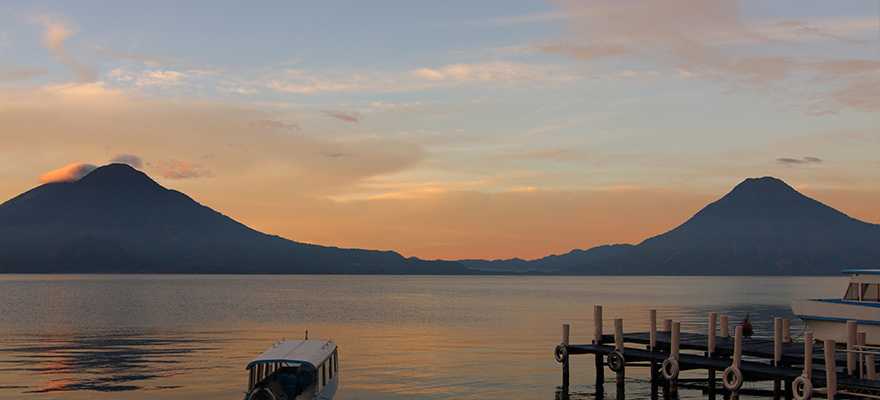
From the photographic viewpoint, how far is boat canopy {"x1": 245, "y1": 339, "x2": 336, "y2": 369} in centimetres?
2989

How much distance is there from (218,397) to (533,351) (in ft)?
84.3

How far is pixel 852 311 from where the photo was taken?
37.2 meters

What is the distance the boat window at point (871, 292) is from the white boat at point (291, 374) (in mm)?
27292

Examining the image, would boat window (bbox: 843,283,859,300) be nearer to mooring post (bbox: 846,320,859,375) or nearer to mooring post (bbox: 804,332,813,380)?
mooring post (bbox: 846,320,859,375)

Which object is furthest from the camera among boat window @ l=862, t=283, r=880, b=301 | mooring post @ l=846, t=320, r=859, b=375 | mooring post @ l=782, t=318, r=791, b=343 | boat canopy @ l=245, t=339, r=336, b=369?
boat window @ l=862, t=283, r=880, b=301

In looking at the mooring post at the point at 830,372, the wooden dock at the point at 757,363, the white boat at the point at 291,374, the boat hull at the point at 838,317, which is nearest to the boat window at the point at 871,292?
the boat hull at the point at 838,317

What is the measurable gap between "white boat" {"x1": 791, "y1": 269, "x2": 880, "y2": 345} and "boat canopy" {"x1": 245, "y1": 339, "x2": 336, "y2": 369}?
81.8 feet

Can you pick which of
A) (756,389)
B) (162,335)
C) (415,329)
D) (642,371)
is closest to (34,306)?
(162,335)

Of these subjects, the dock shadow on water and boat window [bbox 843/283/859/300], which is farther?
the dock shadow on water

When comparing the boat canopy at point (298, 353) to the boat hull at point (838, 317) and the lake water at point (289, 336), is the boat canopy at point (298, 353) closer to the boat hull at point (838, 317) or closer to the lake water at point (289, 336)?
the lake water at point (289, 336)

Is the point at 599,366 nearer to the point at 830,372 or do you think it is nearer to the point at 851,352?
the point at 851,352

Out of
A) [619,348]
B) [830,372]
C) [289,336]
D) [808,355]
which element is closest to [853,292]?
[619,348]

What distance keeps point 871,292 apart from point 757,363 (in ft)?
34.1

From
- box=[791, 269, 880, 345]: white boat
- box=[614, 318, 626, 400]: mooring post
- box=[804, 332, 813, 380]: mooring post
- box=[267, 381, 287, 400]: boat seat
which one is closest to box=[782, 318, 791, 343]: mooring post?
box=[791, 269, 880, 345]: white boat
